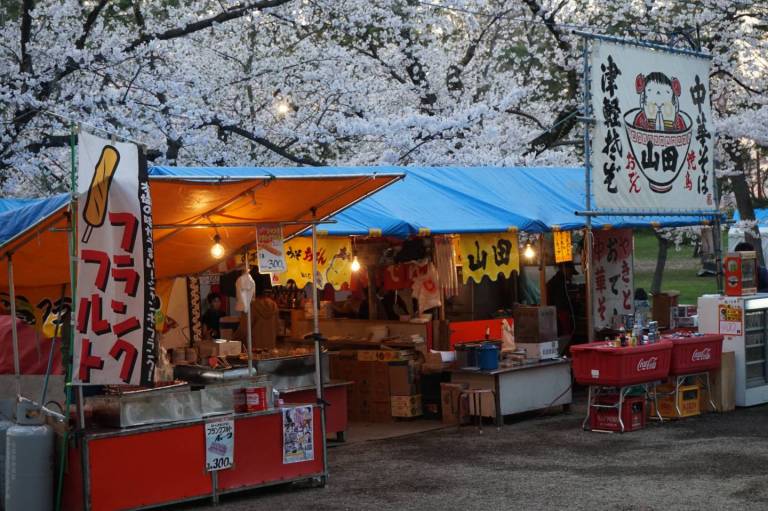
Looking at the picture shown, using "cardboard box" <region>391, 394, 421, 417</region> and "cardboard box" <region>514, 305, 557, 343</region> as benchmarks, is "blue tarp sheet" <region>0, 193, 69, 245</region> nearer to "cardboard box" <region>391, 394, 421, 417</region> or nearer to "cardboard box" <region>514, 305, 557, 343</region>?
"cardboard box" <region>391, 394, 421, 417</region>

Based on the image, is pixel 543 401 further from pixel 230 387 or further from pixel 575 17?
pixel 575 17

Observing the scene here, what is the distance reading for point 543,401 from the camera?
552 inches

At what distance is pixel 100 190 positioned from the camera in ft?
26.4

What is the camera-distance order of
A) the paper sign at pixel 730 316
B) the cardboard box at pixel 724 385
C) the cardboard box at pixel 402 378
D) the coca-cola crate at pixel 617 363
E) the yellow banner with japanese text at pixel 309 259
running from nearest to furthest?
the coca-cola crate at pixel 617 363 < the yellow banner with japanese text at pixel 309 259 < the cardboard box at pixel 724 385 < the cardboard box at pixel 402 378 < the paper sign at pixel 730 316

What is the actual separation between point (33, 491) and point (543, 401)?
24.1 ft

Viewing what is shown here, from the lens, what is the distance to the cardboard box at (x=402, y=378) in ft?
46.0

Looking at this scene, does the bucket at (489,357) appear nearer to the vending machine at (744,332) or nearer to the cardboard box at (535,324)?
the cardboard box at (535,324)

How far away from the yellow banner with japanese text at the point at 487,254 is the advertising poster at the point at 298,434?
182 inches

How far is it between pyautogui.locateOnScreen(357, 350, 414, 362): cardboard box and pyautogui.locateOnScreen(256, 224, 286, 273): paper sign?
3889 millimetres

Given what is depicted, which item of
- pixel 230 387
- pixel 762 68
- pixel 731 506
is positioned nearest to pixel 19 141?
pixel 230 387

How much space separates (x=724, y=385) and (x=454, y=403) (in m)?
3.55

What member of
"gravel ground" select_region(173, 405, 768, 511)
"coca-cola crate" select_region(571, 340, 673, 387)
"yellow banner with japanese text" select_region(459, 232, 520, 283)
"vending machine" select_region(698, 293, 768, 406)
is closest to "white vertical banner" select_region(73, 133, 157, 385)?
"gravel ground" select_region(173, 405, 768, 511)

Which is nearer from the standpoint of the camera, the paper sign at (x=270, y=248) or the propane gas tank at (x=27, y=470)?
the propane gas tank at (x=27, y=470)

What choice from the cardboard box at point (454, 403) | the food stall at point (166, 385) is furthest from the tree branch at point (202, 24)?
the cardboard box at point (454, 403)
